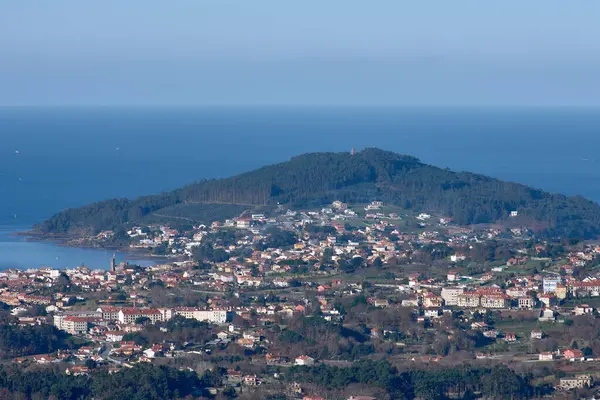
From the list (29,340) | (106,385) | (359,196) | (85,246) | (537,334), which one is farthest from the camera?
(359,196)

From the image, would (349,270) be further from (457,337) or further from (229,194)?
(229,194)

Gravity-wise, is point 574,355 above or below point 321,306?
below

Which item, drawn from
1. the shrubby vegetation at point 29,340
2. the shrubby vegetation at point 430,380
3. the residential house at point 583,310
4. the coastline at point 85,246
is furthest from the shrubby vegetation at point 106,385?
the coastline at point 85,246

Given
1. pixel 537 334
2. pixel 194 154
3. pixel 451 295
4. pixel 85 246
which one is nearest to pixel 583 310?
pixel 537 334

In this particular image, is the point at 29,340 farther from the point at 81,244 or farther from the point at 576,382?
the point at 81,244

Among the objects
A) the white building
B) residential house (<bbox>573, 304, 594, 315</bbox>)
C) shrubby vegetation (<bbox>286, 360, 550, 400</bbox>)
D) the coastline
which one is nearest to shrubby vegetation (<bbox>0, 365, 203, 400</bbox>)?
shrubby vegetation (<bbox>286, 360, 550, 400</bbox>)

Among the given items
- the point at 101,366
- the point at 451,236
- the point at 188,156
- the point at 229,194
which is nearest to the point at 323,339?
the point at 101,366
